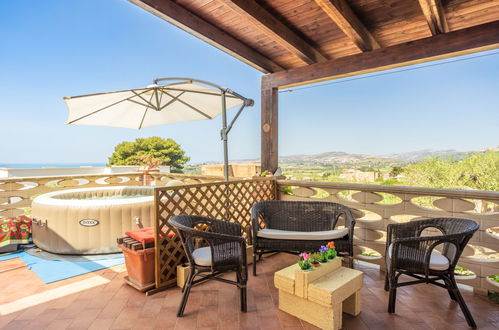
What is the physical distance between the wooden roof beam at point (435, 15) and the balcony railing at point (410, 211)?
1.85 metres

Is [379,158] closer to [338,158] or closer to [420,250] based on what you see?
[338,158]

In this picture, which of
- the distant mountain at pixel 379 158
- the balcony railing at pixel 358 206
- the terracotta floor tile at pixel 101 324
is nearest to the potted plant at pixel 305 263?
the balcony railing at pixel 358 206

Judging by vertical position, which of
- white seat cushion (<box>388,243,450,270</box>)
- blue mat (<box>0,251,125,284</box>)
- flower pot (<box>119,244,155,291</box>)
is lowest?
blue mat (<box>0,251,125,284</box>)

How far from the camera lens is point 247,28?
3832mm

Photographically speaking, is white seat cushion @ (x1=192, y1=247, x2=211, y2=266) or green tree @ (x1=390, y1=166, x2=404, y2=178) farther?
green tree @ (x1=390, y1=166, x2=404, y2=178)

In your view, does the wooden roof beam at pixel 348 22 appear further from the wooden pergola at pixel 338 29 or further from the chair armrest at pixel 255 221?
the chair armrest at pixel 255 221

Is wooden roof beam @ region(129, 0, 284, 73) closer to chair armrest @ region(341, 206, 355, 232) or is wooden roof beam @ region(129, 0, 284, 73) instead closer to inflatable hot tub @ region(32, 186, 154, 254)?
inflatable hot tub @ region(32, 186, 154, 254)

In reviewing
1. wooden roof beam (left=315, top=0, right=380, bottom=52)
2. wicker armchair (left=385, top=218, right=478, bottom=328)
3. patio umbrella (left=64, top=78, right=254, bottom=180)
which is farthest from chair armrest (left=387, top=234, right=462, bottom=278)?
wooden roof beam (left=315, top=0, right=380, bottom=52)

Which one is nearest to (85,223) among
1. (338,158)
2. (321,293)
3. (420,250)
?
(321,293)

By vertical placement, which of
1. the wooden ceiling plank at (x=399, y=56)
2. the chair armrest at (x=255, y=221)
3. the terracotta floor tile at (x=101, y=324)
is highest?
the wooden ceiling plank at (x=399, y=56)

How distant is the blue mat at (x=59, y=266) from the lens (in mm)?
3199

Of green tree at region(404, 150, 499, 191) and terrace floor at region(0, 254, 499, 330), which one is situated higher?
green tree at region(404, 150, 499, 191)

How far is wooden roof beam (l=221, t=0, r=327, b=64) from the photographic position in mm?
3061

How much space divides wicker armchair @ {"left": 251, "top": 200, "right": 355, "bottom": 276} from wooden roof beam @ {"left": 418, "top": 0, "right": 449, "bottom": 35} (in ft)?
7.35
